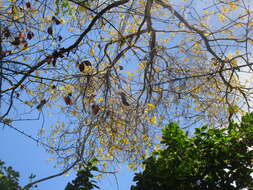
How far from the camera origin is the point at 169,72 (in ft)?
14.1

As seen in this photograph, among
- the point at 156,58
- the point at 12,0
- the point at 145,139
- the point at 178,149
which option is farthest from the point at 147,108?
the point at 12,0

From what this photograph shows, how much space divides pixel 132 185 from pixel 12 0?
9.88 feet

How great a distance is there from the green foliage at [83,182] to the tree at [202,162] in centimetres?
57

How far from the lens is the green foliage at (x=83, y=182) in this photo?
3057mm

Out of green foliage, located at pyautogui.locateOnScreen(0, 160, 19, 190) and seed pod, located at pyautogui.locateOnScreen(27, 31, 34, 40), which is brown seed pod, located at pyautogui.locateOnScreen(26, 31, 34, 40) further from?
green foliage, located at pyautogui.locateOnScreen(0, 160, 19, 190)

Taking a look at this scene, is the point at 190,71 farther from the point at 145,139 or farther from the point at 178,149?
the point at 178,149

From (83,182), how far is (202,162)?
132 cm

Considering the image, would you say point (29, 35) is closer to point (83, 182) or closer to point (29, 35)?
point (29, 35)

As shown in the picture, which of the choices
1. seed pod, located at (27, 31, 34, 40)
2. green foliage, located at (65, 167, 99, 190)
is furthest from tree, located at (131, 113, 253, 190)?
seed pod, located at (27, 31, 34, 40)

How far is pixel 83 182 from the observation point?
309 cm

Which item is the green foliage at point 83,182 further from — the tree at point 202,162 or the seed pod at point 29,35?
→ the seed pod at point 29,35

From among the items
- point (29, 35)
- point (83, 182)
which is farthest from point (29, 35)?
point (83, 182)

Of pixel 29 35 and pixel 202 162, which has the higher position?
pixel 29 35

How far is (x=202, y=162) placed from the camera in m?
2.65
